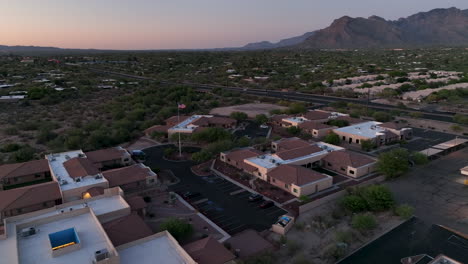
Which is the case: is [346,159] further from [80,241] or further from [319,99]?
[319,99]

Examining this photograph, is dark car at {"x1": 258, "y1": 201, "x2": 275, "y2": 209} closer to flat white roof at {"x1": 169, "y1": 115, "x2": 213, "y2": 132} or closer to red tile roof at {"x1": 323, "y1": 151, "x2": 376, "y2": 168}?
red tile roof at {"x1": 323, "y1": 151, "x2": 376, "y2": 168}

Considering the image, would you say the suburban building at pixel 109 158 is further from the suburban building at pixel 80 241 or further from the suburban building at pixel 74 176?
the suburban building at pixel 80 241

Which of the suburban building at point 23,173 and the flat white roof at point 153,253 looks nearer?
the flat white roof at point 153,253

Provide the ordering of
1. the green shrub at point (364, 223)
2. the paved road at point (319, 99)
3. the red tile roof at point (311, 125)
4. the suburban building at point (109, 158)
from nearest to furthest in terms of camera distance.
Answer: the green shrub at point (364, 223)
the suburban building at point (109, 158)
the red tile roof at point (311, 125)
the paved road at point (319, 99)

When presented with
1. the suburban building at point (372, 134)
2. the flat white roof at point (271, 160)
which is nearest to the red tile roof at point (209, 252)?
the flat white roof at point (271, 160)

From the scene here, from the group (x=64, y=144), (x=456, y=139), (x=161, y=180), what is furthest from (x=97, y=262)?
(x=456, y=139)

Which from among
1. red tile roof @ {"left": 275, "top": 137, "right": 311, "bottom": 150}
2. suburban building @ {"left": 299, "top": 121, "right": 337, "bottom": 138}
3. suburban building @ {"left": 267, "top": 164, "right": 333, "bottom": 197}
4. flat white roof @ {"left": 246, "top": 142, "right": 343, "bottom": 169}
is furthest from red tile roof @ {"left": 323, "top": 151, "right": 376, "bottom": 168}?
suburban building @ {"left": 299, "top": 121, "right": 337, "bottom": 138}
